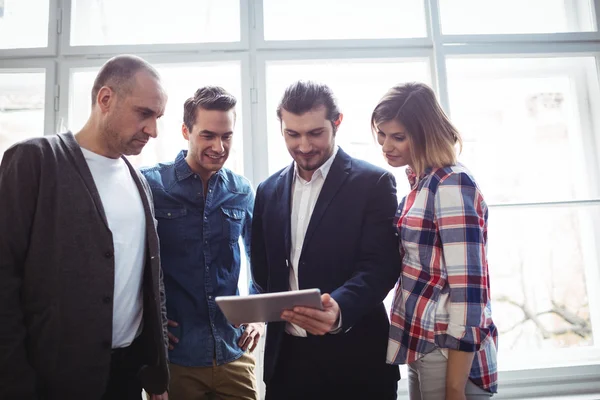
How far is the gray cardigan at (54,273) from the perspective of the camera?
3.43 feet

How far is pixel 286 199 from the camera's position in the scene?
1.41 meters

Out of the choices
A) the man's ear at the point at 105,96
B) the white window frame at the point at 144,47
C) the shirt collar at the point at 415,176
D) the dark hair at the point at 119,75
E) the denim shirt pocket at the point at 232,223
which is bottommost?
the denim shirt pocket at the point at 232,223

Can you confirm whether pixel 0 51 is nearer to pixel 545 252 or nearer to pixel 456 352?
pixel 456 352

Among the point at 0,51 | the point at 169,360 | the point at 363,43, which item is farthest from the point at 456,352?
the point at 0,51

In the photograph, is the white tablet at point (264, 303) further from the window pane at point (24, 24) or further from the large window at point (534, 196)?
the window pane at point (24, 24)

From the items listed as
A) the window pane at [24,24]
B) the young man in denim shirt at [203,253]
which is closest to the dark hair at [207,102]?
the young man in denim shirt at [203,253]

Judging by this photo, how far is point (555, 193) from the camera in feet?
6.88

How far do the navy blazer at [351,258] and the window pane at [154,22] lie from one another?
3.98 feet

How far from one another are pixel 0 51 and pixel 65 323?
167 cm

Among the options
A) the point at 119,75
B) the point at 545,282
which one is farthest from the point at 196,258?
the point at 545,282

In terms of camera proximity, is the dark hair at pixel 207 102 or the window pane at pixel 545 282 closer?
the dark hair at pixel 207 102

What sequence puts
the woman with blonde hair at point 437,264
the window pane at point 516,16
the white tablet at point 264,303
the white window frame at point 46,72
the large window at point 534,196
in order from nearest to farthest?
the white tablet at point 264,303 < the woman with blonde hair at point 437,264 < the white window frame at point 46,72 < the large window at point 534,196 < the window pane at point 516,16

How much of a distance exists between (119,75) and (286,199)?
26.3 inches

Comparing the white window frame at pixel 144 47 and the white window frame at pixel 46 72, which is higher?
the white window frame at pixel 144 47
